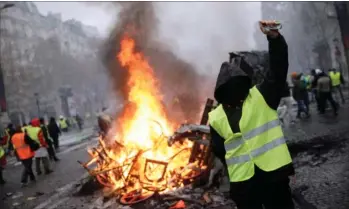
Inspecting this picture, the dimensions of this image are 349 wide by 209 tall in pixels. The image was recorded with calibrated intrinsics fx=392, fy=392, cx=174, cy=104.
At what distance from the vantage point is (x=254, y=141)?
121 inches

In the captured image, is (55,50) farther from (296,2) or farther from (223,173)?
(223,173)

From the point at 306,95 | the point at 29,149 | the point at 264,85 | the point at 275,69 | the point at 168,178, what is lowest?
the point at 168,178

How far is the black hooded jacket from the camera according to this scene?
2926 mm

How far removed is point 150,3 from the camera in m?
15.5

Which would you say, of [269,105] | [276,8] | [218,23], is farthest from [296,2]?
[269,105]

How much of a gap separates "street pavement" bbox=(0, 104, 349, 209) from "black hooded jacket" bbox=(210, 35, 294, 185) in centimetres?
261

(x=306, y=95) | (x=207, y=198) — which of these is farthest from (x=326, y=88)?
(x=207, y=198)

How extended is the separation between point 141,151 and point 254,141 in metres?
4.80

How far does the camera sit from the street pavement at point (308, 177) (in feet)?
18.7

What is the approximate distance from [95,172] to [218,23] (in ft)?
64.1

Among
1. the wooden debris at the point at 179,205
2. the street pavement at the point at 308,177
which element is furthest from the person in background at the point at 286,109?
the wooden debris at the point at 179,205

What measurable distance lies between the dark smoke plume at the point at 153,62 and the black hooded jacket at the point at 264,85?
8.32 meters

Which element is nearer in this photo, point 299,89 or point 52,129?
point 299,89

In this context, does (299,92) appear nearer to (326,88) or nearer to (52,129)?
(326,88)
